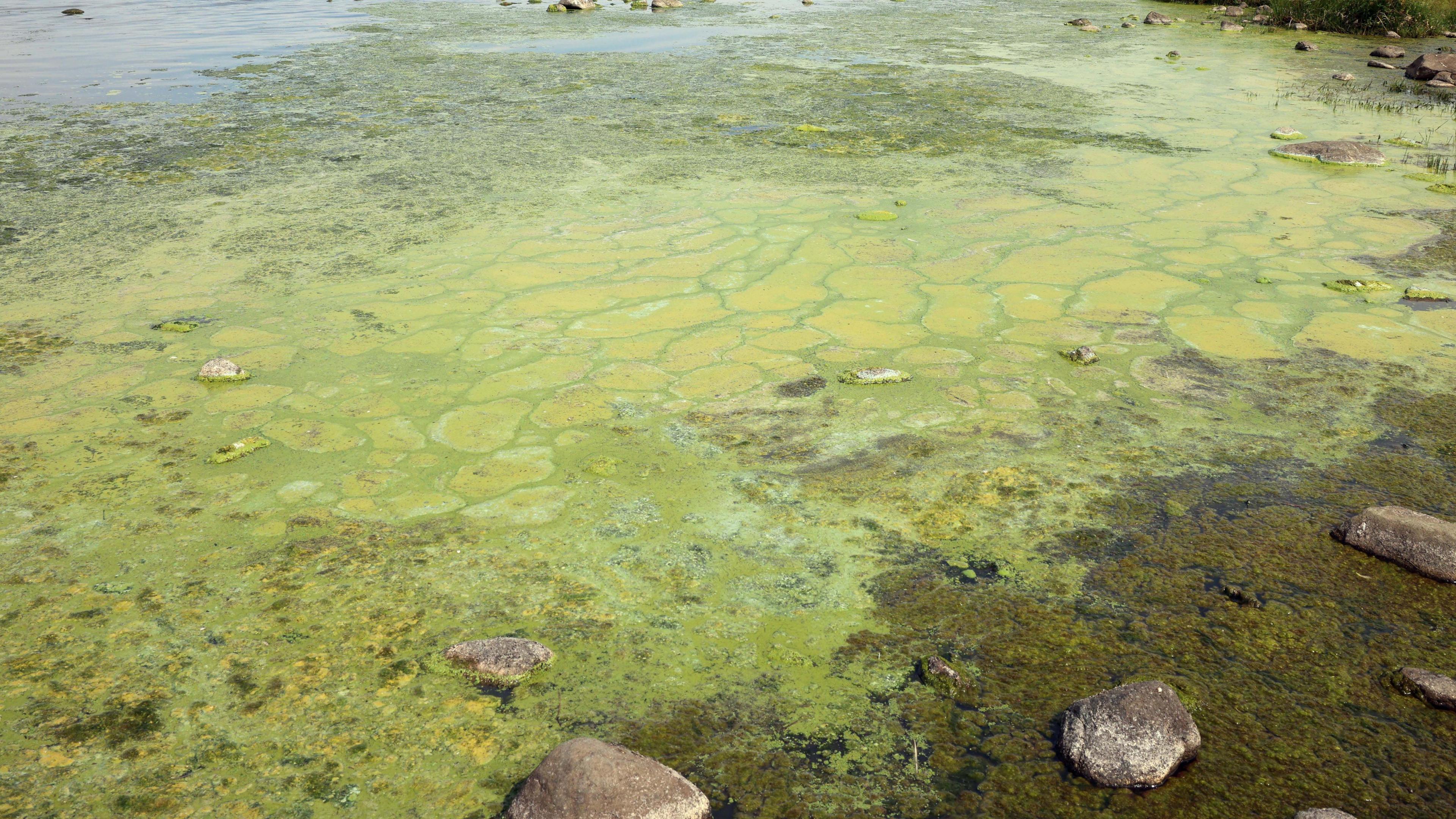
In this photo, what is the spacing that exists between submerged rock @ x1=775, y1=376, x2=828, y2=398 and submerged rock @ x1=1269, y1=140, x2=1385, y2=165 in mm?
4756

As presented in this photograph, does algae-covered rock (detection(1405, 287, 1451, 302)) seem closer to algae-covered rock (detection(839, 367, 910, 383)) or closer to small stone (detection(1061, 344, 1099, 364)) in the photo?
small stone (detection(1061, 344, 1099, 364))

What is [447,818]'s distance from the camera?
184 centimetres

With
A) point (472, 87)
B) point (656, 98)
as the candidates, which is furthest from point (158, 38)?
point (656, 98)

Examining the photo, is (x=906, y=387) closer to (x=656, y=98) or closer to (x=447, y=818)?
(x=447, y=818)

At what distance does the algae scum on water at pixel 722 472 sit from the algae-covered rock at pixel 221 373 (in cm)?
3

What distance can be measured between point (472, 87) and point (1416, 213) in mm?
7442

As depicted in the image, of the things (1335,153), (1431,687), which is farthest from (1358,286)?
(1431,687)

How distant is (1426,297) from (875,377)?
8.47ft

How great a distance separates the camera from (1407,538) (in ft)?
8.21

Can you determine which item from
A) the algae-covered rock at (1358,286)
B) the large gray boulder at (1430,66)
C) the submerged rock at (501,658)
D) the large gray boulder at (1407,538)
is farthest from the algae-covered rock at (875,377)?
the large gray boulder at (1430,66)

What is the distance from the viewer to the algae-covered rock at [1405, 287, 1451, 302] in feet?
13.9

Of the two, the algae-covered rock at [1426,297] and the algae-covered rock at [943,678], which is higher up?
the algae-covered rock at [1426,297]

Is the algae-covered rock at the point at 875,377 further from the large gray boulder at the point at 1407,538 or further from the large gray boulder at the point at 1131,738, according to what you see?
the large gray boulder at the point at 1131,738

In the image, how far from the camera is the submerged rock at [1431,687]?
2.04m
